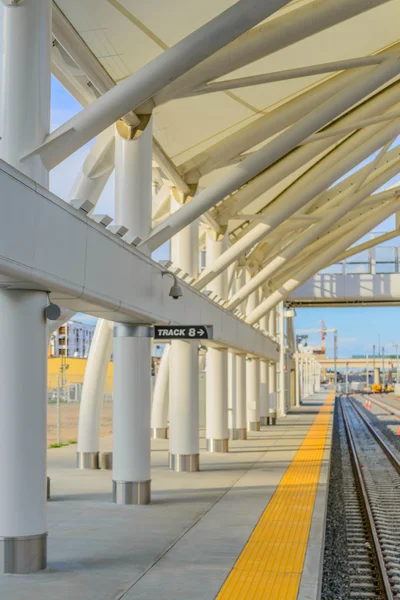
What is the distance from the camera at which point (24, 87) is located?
811 centimetres

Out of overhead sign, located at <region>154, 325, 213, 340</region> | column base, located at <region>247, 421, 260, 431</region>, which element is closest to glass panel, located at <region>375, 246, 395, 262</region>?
column base, located at <region>247, 421, 260, 431</region>

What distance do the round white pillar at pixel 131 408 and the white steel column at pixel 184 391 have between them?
16.2 ft

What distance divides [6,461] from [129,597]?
165 centimetres

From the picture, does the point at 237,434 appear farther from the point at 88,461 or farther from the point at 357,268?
the point at 357,268

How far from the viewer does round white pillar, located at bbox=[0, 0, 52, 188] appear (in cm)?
804

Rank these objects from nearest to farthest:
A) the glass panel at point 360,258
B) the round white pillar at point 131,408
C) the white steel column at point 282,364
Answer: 1. the round white pillar at point 131,408
2. the glass panel at point 360,258
3. the white steel column at point 282,364

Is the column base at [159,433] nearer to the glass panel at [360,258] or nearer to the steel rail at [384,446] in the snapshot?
the steel rail at [384,446]

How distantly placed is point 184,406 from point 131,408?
17.5 feet

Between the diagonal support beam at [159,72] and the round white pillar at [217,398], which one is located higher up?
the diagonal support beam at [159,72]

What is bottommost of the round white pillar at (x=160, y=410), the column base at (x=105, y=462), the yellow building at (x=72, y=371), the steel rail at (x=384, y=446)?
the steel rail at (x=384, y=446)

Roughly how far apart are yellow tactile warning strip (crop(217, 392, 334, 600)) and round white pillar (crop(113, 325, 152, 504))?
190cm

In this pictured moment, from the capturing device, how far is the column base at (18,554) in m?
8.02

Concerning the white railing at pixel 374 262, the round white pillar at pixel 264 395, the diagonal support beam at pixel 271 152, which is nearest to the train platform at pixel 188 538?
the diagonal support beam at pixel 271 152

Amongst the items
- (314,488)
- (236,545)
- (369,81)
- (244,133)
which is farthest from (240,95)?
(236,545)
